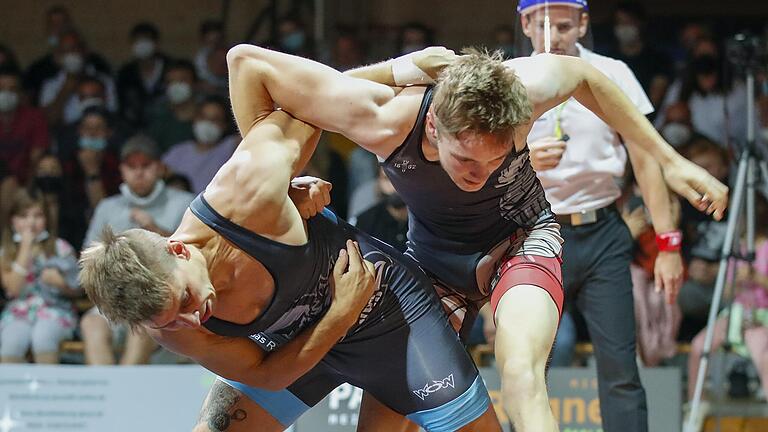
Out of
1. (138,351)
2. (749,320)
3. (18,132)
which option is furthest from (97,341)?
(749,320)

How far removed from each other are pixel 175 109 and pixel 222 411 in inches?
167

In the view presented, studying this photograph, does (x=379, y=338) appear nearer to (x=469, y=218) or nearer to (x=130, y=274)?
(x=469, y=218)

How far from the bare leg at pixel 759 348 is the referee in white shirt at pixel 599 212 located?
1.37 m

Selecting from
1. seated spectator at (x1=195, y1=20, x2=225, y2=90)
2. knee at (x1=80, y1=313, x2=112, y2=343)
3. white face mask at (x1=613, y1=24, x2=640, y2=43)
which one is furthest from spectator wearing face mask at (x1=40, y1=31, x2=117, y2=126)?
white face mask at (x1=613, y1=24, x2=640, y2=43)

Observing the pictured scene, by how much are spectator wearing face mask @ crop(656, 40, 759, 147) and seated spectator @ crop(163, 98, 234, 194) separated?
2340mm

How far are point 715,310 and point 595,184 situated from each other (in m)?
1.02

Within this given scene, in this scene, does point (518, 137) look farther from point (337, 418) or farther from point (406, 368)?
point (337, 418)

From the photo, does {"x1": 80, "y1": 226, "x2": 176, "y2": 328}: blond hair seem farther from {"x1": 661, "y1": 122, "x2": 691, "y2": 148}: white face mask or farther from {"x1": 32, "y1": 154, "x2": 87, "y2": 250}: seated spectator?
{"x1": 661, "y1": 122, "x2": 691, "y2": 148}: white face mask

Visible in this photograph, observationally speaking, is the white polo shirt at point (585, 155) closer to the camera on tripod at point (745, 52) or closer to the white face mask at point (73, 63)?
the camera on tripod at point (745, 52)

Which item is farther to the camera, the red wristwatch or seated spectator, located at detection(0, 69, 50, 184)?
seated spectator, located at detection(0, 69, 50, 184)

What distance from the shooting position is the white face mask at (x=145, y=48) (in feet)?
24.7

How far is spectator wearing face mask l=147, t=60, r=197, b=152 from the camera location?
6.89 metres

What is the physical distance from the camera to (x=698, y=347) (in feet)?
16.8

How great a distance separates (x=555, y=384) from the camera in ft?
15.2
